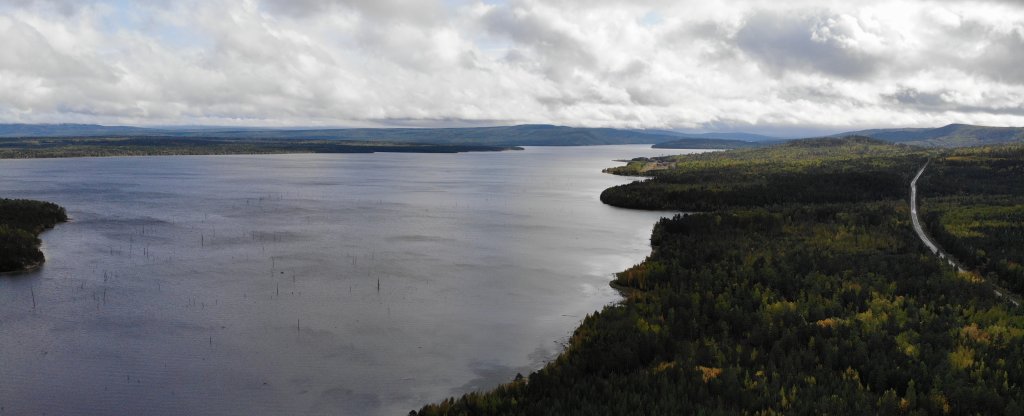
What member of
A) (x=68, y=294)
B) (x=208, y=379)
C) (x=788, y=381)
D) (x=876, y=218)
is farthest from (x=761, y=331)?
(x=876, y=218)

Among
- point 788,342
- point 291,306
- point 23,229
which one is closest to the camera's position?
point 788,342

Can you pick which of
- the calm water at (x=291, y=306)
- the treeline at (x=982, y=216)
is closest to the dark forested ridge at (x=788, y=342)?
the treeline at (x=982, y=216)

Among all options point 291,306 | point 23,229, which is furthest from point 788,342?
point 23,229

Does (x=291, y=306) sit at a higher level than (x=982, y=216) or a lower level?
lower

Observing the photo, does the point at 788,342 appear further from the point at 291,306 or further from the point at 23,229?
the point at 23,229

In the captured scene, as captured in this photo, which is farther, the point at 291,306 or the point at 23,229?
the point at 23,229

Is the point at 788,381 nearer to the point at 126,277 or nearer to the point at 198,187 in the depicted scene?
the point at 126,277

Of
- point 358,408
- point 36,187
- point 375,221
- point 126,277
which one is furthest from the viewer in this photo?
point 36,187
